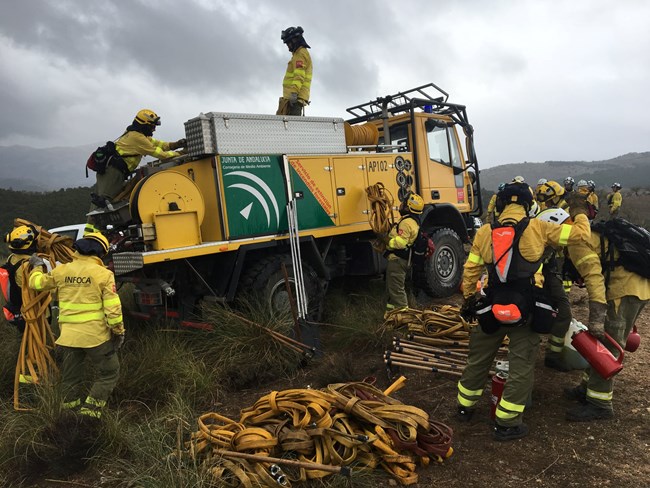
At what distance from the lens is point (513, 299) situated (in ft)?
10.6

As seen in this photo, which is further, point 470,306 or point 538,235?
point 470,306

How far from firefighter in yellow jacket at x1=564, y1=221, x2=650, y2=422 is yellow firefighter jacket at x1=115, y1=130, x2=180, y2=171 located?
4423 mm

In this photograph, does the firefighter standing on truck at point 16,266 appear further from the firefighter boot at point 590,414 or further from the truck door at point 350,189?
the firefighter boot at point 590,414

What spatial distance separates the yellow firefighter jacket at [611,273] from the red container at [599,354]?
0.36 metres

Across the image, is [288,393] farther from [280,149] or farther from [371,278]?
[371,278]

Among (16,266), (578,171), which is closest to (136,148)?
(16,266)

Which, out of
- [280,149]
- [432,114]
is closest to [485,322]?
[280,149]

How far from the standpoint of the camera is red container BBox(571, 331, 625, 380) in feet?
10.8

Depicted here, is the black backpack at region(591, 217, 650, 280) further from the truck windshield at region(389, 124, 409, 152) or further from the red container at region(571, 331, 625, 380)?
the truck windshield at region(389, 124, 409, 152)

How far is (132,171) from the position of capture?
5.49 metres

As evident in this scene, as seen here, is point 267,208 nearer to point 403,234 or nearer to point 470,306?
point 403,234

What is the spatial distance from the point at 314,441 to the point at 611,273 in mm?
2697

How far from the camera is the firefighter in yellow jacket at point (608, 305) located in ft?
11.2

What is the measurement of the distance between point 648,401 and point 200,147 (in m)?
4.77
